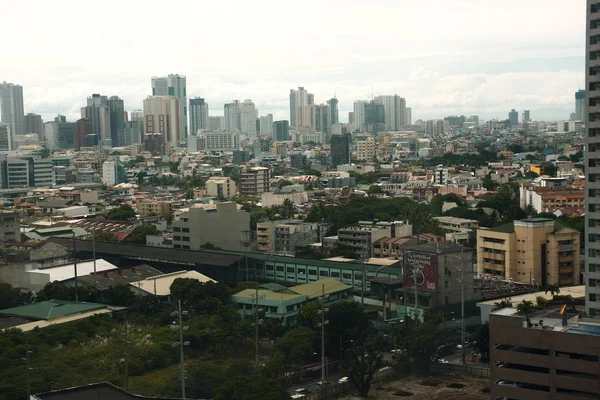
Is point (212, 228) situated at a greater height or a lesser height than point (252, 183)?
lesser

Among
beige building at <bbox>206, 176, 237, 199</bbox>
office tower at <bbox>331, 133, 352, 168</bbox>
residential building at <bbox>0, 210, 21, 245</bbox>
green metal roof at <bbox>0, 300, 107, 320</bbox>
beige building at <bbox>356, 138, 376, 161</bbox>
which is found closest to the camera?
green metal roof at <bbox>0, 300, 107, 320</bbox>

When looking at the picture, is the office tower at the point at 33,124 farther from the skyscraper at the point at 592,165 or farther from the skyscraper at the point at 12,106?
the skyscraper at the point at 592,165

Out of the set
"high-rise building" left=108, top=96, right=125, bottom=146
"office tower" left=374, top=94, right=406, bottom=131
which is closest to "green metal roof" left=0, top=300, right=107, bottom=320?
"high-rise building" left=108, top=96, right=125, bottom=146

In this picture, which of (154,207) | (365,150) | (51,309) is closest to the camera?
(51,309)

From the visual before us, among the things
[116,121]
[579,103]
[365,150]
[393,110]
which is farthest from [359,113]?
[365,150]

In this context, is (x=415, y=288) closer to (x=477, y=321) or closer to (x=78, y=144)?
(x=477, y=321)

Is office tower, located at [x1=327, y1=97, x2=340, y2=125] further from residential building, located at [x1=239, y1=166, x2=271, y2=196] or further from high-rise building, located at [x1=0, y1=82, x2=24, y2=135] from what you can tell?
residential building, located at [x1=239, y1=166, x2=271, y2=196]

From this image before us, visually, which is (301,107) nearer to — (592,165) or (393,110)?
(393,110)
